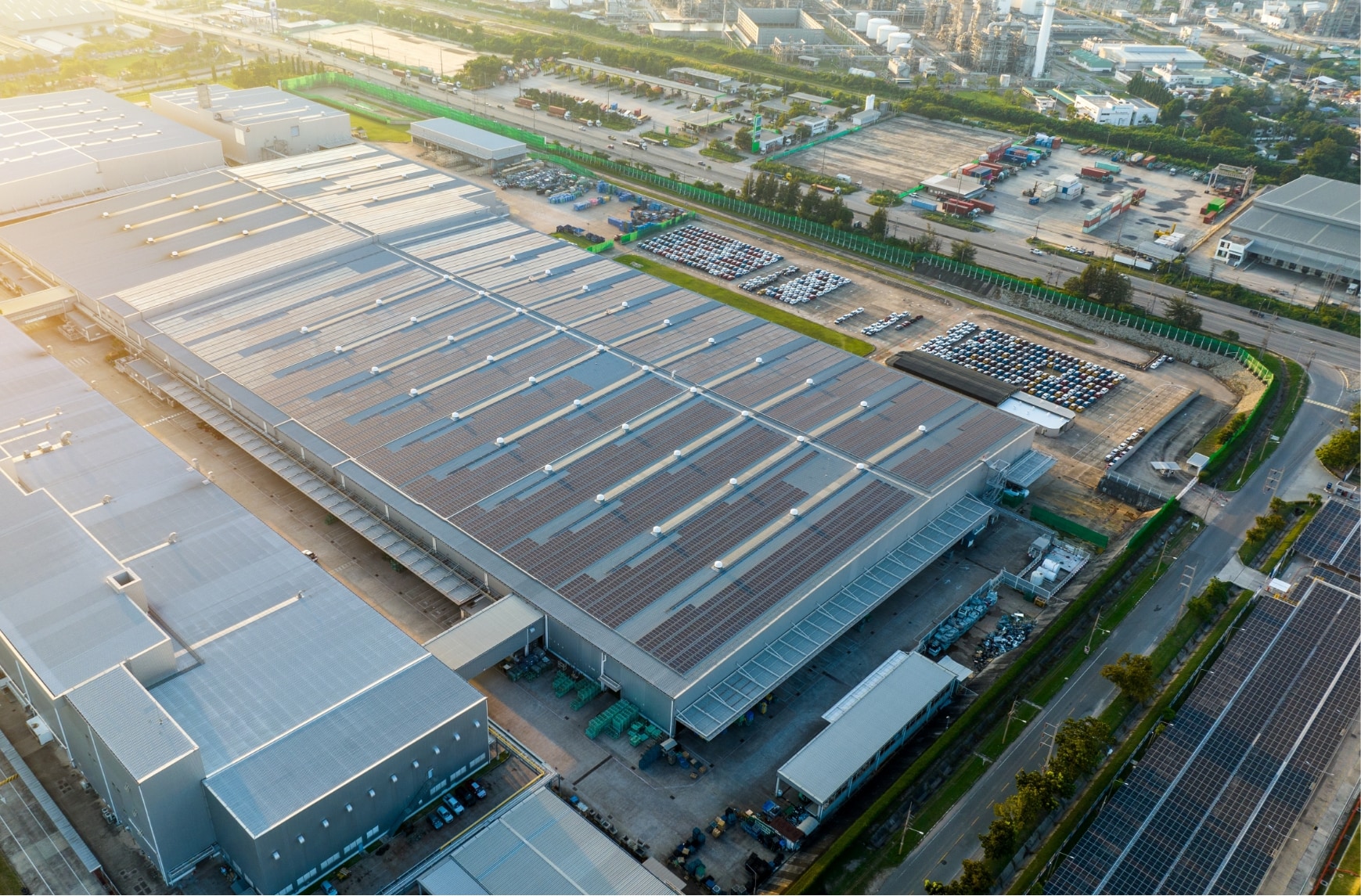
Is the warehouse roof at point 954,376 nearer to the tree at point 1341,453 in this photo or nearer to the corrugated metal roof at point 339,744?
the tree at point 1341,453

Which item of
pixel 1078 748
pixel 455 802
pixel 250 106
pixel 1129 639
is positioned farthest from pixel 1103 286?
pixel 250 106

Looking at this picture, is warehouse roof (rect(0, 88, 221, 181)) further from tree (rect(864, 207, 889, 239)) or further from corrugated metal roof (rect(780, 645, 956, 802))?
corrugated metal roof (rect(780, 645, 956, 802))

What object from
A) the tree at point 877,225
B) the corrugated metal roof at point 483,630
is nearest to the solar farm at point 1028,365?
the tree at point 877,225

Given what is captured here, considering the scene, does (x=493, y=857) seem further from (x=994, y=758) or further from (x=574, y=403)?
(x=574, y=403)

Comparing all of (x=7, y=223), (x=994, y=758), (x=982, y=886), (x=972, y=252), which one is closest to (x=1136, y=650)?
(x=994, y=758)

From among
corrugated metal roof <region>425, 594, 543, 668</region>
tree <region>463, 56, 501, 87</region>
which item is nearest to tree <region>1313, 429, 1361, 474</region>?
corrugated metal roof <region>425, 594, 543, 668</region>
